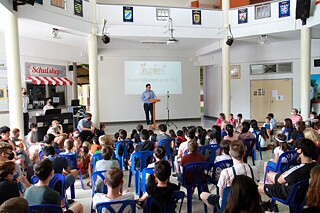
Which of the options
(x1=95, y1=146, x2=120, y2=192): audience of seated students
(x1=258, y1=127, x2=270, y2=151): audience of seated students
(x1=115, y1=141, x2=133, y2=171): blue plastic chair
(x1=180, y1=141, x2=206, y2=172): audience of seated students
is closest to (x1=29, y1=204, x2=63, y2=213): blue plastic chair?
(x1=95, y1=146, x2=120, y2=192): audience of seated students

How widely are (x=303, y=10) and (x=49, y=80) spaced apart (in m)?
8.81

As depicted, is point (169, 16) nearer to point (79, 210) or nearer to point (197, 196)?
point (197, 196)

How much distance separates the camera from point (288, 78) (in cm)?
1121

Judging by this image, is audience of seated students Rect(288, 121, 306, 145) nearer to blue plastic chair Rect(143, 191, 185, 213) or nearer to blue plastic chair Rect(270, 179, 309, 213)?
blue plastic chair Rect(270, 179, 309, 213)

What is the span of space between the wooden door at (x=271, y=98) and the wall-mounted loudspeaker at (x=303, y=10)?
3.41 metres

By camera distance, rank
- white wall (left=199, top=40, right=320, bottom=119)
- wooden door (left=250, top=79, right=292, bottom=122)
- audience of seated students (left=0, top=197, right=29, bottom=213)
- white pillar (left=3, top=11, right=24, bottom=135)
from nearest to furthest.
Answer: audience of seated students (left=0, top=197, right=29, bottom=213) → white pillar (left=3, top=11, right=24, bottom=135) → white wall (left=199, top=40, right=320, bottom=119) → wooden door (left=250, top=79, right=292, bottom=122)

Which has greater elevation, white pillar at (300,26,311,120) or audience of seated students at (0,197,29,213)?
white pillar at (300,26,311,120)

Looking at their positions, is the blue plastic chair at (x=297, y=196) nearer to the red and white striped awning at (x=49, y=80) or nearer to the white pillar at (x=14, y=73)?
the white pillar at (x=14, y=73)

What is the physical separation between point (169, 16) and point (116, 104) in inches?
183

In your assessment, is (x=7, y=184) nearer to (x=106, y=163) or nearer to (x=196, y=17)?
(x=106, y=163)

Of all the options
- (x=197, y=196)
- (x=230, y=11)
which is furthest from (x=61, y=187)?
(x=230, y=11)

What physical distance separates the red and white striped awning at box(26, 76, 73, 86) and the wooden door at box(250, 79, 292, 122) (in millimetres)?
7813

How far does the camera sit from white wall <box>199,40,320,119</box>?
433 inches

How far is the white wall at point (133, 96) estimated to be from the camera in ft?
39.7
